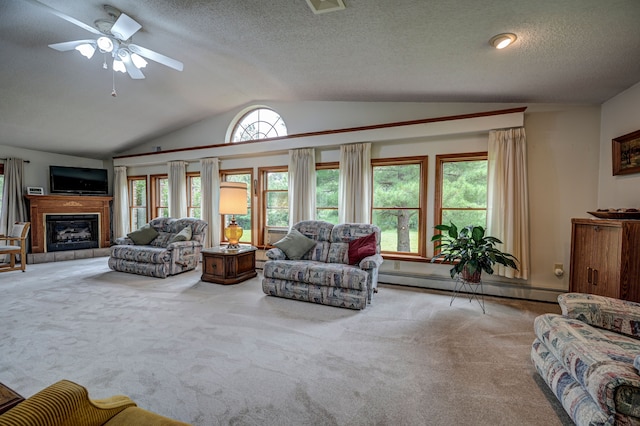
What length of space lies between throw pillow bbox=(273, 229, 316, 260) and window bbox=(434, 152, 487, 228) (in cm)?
196

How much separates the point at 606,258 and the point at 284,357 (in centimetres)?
300

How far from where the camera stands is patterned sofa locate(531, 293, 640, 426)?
1263 millimetres

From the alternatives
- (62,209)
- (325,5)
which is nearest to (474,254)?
(325,5)

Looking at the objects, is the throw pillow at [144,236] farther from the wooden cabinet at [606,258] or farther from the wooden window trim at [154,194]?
the wooden cabinet at [606,258]

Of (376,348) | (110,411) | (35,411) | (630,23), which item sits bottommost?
(376,348)

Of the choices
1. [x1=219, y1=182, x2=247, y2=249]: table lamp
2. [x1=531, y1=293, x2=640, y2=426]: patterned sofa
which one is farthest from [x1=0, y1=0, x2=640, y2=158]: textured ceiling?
[x1=531, y1=293, x2=640, y2=426]: patterned sofa

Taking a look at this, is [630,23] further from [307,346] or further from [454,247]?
[307,346]

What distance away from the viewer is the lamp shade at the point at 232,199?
4.42m

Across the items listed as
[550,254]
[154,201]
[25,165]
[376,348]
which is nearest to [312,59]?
[376,348]

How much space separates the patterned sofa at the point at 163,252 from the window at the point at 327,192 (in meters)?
2.26

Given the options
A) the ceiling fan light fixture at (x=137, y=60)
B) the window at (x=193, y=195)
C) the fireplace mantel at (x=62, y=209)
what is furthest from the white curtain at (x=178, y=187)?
the ceiling fan light fixture at (x=137, y=60)

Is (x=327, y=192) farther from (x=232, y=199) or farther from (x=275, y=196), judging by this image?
(x=232, y=199)

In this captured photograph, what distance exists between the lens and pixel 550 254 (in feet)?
12.0

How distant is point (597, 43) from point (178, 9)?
354 cm
